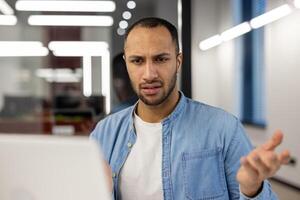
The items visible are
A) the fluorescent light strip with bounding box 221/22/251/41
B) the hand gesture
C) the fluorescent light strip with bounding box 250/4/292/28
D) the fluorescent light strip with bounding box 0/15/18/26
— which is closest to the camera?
the hand gesture

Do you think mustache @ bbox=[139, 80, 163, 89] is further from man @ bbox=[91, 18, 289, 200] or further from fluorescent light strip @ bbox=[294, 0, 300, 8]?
fluorescent light strip @ bbox=[294, 0, 300, 8]

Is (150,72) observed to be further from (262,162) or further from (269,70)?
→ (269,70)

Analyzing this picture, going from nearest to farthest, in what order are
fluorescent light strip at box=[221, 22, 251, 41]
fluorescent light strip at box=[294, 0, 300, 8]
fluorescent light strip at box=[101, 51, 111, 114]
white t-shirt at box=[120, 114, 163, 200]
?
white t-shirt at box=[120, 114, 163, 200] < fluorescent light strip at box=[294, 0, 300, 8] < fluorescent light strip at box=[101, 51, 111, 114] < fluorescent light strip at box=[221, 22, 251, 41]

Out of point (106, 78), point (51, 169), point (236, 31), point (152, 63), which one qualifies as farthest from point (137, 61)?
point (236, 31)

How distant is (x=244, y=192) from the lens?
1.01 metres

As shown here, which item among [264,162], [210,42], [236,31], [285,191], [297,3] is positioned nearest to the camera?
[264,162]

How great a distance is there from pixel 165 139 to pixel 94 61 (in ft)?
7.16

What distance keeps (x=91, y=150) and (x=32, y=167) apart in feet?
0.29

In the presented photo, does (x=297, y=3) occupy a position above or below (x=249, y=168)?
above

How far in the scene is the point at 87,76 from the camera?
11.4ft

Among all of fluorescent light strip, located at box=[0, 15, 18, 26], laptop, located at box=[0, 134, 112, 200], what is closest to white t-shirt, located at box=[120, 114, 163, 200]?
laptop, located at box=[0, 134, 112, 200]

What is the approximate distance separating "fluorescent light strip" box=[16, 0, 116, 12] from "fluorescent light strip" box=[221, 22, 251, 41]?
106 centimetres

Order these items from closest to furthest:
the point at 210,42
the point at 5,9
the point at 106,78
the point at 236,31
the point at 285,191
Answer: the point at 285,191
the point at 106,78
the point at 5,9
the point at 210,42
the point at 236,31

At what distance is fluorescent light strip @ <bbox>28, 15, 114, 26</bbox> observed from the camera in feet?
11.3
